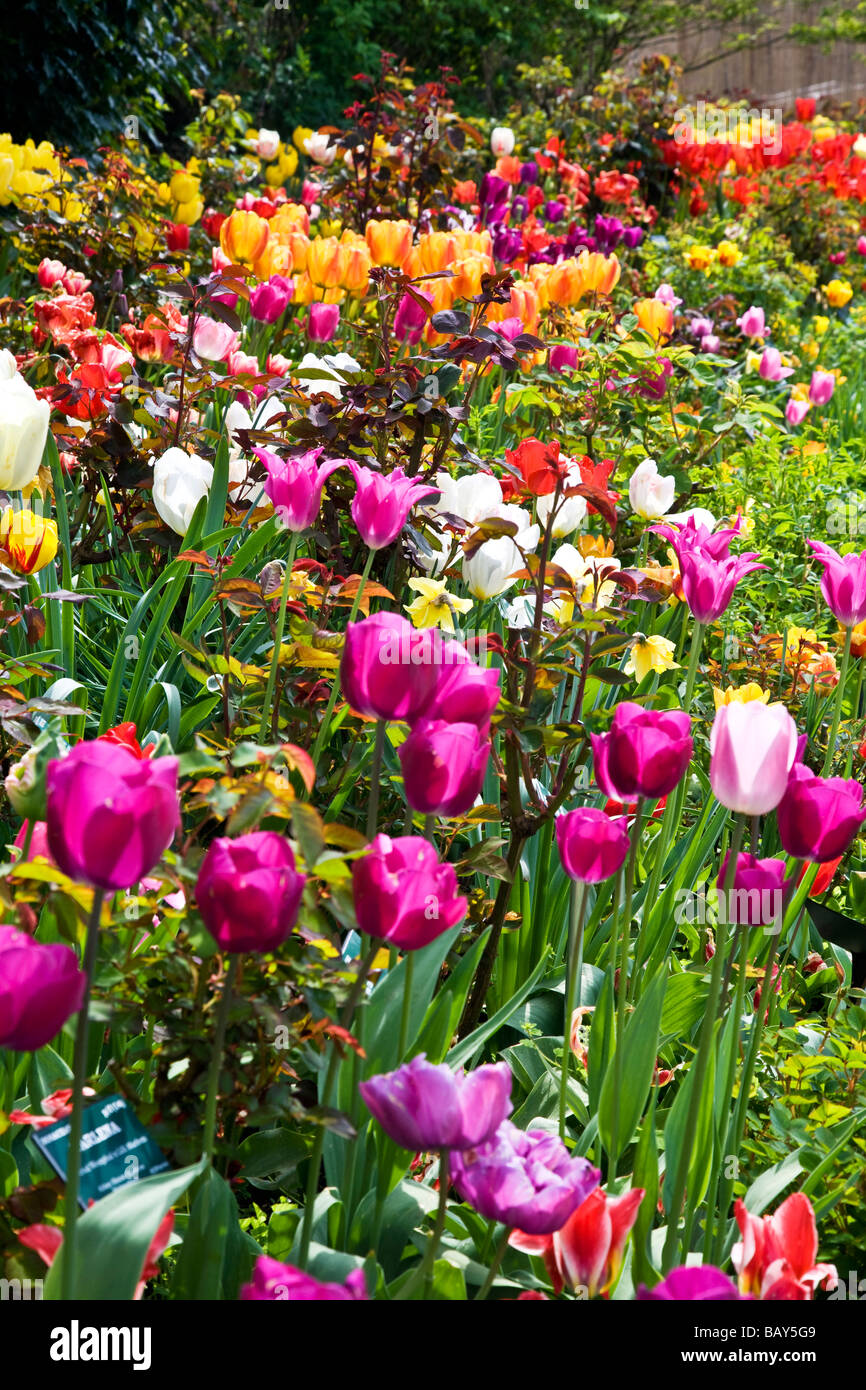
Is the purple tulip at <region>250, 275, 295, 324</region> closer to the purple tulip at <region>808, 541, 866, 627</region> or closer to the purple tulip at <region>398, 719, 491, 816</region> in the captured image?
the purple tulip at <region>808, 541, 866, 627</region>

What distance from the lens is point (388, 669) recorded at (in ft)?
3.23

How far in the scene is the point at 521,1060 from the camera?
150cm

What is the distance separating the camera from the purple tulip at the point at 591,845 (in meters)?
1.14

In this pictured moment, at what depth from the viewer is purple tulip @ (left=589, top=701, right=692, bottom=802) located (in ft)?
3.57

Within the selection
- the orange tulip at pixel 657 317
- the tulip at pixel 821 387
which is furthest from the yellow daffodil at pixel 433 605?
the tulip at pixel 821 387

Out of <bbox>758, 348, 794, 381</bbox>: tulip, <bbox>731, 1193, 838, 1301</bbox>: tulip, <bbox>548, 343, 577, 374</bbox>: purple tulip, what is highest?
<bbox>758, 348, 794, 381</bbox>: tulip

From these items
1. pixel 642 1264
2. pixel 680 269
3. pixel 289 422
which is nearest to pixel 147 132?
pixel 680 269

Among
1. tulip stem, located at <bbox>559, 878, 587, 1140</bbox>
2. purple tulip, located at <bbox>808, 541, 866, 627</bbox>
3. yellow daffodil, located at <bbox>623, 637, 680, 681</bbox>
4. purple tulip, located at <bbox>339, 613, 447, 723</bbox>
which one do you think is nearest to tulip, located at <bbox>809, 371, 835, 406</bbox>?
yellow daffodil, located at <bbox>623, 637, 680, 681</bbox>

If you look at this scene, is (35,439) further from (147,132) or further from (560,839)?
(147,132)

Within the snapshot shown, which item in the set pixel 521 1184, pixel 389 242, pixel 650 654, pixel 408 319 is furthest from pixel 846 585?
pixel 389 242

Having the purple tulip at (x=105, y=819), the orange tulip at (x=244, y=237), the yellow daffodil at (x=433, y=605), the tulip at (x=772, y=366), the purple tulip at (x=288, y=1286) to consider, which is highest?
the orange tulip at (x=244, y=237)

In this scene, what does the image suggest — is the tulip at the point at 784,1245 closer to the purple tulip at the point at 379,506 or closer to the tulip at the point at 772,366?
the purple tulip at the point at 379,506

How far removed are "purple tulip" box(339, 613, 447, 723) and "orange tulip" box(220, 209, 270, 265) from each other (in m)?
2.04

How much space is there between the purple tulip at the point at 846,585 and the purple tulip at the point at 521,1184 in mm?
893
